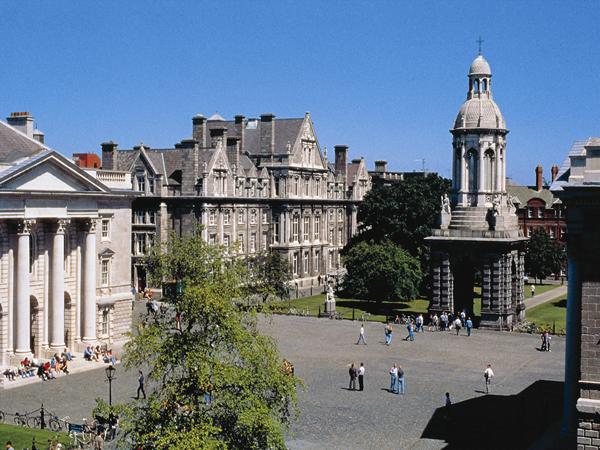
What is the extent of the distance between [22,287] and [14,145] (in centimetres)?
777

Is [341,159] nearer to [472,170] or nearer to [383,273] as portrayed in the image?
[383,273]

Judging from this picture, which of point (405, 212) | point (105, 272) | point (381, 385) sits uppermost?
point (405, 212)

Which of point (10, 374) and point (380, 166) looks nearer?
point (10, 374)

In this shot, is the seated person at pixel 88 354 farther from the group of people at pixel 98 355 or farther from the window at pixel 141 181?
the window at pixel 141 181

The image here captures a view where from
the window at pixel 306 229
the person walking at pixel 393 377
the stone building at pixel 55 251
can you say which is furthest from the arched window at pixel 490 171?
the window at pixel 306 229

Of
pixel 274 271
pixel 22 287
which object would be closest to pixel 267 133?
pixel 274 271

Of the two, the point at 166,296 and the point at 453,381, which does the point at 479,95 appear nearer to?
the point at 453,381

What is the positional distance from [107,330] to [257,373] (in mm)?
30025

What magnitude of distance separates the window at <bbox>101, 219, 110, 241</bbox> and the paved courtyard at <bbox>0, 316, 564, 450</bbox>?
9.75 m

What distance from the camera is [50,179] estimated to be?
4791 centimetres

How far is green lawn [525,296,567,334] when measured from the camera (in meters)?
64.8

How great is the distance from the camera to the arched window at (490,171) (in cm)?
6525

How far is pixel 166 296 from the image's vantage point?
2847cm

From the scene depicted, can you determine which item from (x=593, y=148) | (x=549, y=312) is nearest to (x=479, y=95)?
(x=549, y=312)
